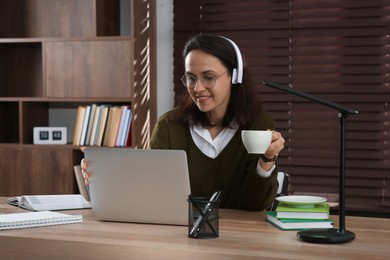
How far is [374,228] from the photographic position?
1776 millimetres

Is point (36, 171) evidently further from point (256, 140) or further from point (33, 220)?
point (256, 140)

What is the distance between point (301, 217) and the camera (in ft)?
5.86

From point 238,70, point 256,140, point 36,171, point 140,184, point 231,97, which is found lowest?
point 36,171

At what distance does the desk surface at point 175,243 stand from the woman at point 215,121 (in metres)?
0.54

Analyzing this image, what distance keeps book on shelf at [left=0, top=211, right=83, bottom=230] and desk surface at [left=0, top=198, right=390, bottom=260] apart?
0.03 m

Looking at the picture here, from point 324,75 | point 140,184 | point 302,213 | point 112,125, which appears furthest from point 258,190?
point 112,125

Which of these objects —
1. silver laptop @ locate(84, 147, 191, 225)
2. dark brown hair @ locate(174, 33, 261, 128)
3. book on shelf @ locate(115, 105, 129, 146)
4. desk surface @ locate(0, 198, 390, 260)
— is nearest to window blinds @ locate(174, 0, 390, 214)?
book on shelf @ locate(115, 105, 129, 146)

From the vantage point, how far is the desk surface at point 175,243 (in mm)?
1486

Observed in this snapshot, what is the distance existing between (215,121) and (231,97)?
12 cm

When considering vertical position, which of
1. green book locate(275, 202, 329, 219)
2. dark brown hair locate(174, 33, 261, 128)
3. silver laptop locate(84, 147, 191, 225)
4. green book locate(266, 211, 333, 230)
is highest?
dark brown hair locate(174, 33, 261, 128)

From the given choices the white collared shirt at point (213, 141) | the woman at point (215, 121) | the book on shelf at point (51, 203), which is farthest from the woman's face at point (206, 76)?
the book on shelf at point (51, 203)

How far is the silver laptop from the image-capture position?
177cm

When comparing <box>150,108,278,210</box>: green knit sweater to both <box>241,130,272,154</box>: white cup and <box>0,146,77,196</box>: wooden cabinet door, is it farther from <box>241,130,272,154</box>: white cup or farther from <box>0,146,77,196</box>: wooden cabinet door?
<box>0,146,77,196</box>: wooden cabinet door

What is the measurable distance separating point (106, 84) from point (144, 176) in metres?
1.88
